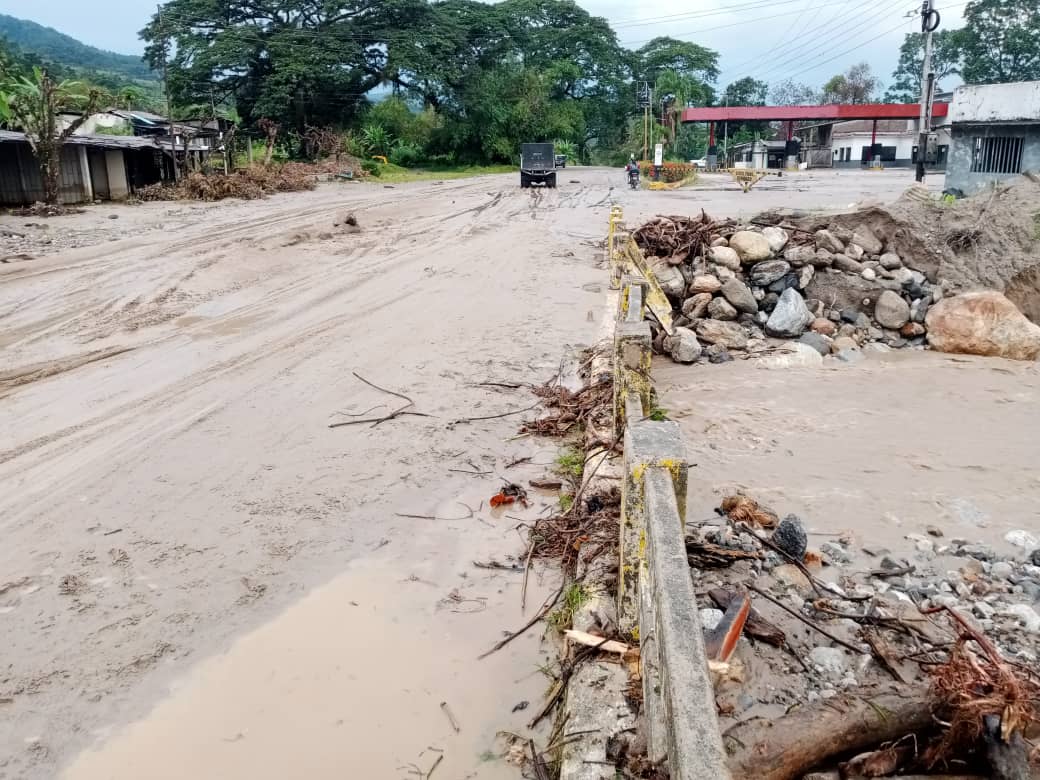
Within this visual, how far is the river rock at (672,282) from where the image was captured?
11492 millimetres

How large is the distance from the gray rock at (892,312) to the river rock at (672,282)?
9.21 feet

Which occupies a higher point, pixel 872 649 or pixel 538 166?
pixel 538 166

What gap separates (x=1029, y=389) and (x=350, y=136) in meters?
41.8

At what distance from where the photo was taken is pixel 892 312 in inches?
449

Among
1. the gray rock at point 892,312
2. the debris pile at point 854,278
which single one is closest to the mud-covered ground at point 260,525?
the debris pile at point 854,278

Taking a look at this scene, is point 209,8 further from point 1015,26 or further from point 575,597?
point 1015,26

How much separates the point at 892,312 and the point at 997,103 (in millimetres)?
15155

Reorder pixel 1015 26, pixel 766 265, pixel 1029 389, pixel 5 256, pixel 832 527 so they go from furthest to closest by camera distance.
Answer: pixel 1015 26 < pixel 5 256 < pixel 766 265 < pixel 1029 389 < pixel 832 527

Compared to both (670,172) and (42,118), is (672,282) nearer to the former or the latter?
(42,118)

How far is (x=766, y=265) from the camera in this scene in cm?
1180

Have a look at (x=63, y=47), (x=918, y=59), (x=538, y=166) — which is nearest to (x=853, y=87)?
(x=918, y=59)

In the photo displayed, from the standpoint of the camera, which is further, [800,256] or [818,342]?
[800,256]

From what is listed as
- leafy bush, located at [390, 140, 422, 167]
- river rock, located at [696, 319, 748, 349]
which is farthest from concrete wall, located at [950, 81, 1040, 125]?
leafy bush, located at [390, 140, 422, 167]

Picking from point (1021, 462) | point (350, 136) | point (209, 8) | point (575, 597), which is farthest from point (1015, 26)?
point (575, 597)
